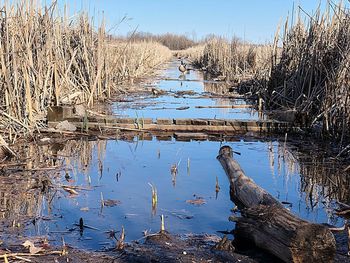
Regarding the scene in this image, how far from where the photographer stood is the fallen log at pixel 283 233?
3.08 metres

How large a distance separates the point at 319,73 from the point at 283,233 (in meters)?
6.05

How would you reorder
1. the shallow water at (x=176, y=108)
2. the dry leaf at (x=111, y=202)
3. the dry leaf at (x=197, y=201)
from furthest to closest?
the shallow water at (x=176, y=108) → the dry leaf at (x=197, y=201) → the dry leaf at (x=111, y=202)

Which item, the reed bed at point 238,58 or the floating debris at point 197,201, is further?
the reed bed at point 238,58

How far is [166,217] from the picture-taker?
427 centimetres

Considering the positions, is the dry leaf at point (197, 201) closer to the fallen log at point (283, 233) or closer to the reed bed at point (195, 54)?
the fallen log at point (283, 233)

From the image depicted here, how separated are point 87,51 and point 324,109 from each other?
19.2 ft

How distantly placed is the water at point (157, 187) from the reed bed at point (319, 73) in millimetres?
933

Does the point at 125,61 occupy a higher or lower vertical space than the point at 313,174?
higher

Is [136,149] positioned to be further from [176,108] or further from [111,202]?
[176,108]

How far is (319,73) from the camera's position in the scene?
8719 millimetres

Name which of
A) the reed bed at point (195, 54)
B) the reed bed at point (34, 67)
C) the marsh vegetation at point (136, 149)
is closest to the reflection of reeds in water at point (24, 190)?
the marsh vegetation at point (136, 149)

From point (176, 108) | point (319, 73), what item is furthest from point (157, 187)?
point (176, 108)

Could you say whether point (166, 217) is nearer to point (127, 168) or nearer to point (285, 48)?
point (127, 168)

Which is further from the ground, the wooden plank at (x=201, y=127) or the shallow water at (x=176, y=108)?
the shallow water at (x=176, y=108)
